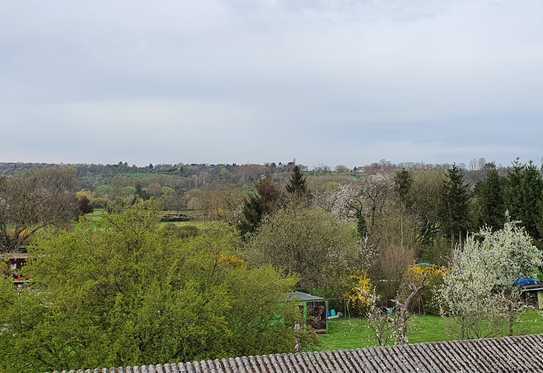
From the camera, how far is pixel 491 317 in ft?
73.0

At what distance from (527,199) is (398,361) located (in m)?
35.3

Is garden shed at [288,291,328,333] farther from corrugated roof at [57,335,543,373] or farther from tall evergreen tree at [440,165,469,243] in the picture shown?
tall evergreen tree at [440,165,469,243]

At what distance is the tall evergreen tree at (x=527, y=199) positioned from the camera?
4434cm

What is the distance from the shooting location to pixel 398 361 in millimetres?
13664

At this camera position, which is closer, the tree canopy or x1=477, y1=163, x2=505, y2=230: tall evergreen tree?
the tree canopy

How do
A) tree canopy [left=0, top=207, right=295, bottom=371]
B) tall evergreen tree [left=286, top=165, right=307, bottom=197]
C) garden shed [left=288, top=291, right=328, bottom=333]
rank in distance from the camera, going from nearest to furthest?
tree canopy [left=0, top=207, right=295, bottom=371]
garden shed [left=288, top=291, right=328, bottom=333]
tall evergreen tree [left=286, top=165, right=307, bottom=197]

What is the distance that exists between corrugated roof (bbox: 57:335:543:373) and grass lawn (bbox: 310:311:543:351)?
1037 centimetres

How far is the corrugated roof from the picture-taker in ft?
42.7

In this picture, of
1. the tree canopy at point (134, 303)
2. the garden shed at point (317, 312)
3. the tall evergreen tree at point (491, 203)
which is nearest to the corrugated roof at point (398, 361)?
the tree canopy at point (134, 303)

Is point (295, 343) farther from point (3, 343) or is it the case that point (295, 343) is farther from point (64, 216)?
point (64, 216)

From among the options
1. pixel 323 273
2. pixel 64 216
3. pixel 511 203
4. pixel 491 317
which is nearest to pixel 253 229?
pixel 323 273

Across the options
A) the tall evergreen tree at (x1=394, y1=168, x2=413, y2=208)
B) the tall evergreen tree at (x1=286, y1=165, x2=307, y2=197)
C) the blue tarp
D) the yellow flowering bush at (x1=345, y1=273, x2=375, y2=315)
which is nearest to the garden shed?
the yellow flowering bush at (x1=345, y1=273, x2=375, y2=315)

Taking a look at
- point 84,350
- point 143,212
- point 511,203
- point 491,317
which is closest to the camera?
point 84,350

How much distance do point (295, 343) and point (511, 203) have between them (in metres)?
32.4
